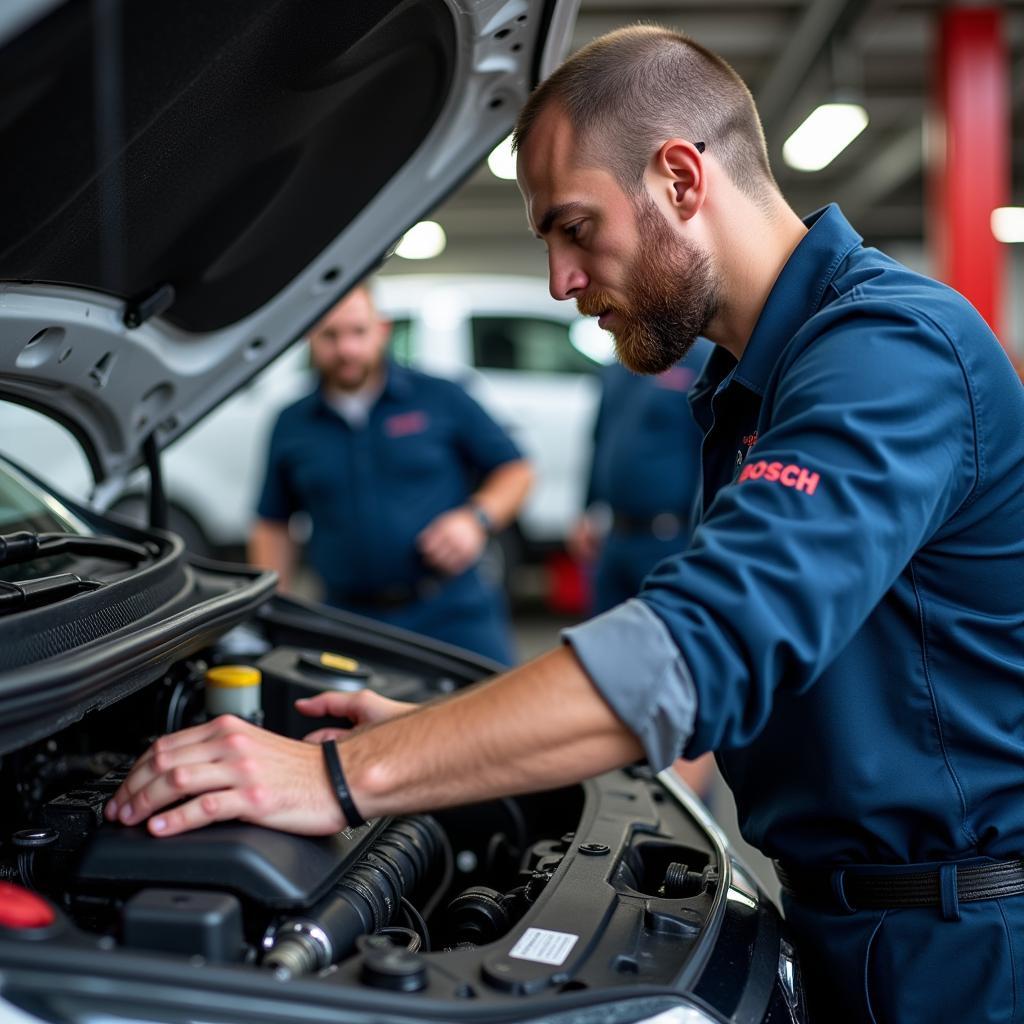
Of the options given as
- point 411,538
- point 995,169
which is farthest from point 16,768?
point 995,169

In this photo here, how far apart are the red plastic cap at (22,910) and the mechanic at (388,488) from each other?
1.98 metres

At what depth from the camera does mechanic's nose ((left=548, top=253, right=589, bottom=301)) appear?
128 centimetres

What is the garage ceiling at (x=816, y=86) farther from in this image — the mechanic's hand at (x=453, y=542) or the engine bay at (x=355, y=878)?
the engine bay at (x=355, y=878)

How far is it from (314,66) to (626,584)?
7.77ft

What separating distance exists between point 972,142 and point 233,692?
6461mm

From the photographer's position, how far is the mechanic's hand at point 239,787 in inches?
41.0

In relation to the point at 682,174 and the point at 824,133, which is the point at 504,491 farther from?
the point at 824,133

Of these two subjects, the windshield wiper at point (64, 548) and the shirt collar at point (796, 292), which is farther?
the windshield wiper at point (64, 548)

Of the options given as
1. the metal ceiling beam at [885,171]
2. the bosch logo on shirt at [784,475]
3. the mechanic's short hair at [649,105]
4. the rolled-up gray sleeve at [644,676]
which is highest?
the metal ceiling beam at [885,171]

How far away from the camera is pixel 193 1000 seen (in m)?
0.84

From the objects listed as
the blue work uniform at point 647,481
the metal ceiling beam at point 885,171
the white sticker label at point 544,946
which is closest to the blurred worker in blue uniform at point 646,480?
the blue work uniform at point 647,481

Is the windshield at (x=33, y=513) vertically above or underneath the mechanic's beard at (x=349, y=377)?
underneath

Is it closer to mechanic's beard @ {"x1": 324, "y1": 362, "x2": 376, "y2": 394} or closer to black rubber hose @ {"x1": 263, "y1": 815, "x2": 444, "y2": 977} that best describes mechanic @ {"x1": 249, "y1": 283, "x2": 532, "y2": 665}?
mechanic's beard @ {"x1": 324, "y1": 362, "x2": 376, "y2": 394}

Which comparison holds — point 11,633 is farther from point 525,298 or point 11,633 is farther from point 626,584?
point 525,298
